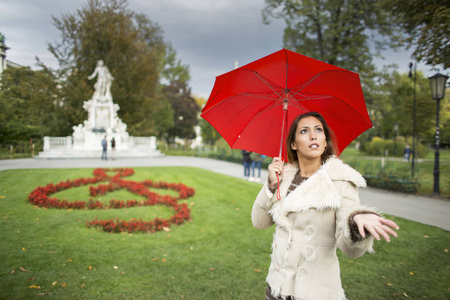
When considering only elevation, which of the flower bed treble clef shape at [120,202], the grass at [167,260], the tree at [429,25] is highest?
the tree at [429,25]

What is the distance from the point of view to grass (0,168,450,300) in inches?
141

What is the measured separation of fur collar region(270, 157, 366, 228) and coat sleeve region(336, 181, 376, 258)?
4cm

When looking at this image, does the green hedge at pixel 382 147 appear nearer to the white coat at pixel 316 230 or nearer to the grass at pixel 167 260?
the grass at pixel 167 260

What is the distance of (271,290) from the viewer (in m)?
1.92

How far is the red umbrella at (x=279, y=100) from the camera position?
2053mm

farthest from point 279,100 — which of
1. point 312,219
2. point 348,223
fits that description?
point 348,223

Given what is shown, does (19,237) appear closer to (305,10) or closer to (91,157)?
(91,157)

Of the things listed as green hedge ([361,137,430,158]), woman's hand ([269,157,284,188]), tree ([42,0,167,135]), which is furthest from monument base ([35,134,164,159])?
green hedge ([361,137,430,158])

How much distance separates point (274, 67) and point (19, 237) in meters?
5.01

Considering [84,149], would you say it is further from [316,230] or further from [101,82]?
[316,230]

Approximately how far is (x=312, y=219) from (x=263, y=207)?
0.38 m

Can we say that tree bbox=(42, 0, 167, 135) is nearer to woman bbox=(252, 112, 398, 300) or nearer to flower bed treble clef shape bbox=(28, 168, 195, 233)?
flower bed treble clef shape bbox=(28, 168, 195, 233)

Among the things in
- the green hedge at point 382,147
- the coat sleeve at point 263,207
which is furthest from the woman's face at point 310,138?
the green hedge at point 382,147

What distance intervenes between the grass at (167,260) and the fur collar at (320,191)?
2.35 m
